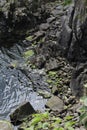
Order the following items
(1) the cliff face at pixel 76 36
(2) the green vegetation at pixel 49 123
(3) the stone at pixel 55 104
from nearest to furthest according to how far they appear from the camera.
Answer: (2) the green vegetation at pixel 49 123
(3) the stone at pixel 55 104
(1) the cliff face at pixel 76 36

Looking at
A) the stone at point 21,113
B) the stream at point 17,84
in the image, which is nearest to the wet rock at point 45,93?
the stream at point 17,84

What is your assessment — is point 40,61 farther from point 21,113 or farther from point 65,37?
point 21,113

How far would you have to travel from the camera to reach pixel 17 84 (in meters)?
13.7

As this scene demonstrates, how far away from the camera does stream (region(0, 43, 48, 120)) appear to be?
12.1 meters

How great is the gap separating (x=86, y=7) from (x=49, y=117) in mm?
4754

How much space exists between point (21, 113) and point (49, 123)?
1.85m

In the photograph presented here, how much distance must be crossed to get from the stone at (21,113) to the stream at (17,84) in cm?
42

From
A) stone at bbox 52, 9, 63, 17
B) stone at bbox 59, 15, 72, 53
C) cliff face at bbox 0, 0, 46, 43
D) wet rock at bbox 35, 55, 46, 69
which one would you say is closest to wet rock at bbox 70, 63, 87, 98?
stone at bbox 59, 15, 72, 53

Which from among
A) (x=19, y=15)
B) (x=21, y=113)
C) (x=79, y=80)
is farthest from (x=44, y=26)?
(x=21, y=113)

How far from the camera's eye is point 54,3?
2319cm

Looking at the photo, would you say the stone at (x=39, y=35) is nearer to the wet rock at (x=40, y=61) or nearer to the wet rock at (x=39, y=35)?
the wet rock at (x=39, y=35)

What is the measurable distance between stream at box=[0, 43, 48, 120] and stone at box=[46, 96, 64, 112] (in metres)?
0.34

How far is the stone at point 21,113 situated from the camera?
1093 cm

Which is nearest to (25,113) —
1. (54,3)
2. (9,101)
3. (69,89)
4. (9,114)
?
(9,114)
